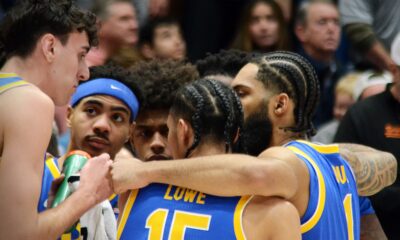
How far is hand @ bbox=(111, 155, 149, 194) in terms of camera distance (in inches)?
159

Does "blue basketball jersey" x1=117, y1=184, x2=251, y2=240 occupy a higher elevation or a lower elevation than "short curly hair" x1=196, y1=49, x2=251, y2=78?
lower

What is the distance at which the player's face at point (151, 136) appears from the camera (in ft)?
18.8

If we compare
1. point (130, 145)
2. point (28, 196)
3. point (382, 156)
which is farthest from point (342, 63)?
point (28, 196)

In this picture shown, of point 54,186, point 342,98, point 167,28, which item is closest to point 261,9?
point 167,28

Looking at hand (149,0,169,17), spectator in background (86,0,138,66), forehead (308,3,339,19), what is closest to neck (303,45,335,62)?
forehead (308,3,339,19)

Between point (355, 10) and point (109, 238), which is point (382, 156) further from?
point (355, 10)

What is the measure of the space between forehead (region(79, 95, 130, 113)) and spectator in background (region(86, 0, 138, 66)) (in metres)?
2.14

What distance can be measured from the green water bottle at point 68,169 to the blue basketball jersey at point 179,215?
29cm

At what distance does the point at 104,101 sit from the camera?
5488mm

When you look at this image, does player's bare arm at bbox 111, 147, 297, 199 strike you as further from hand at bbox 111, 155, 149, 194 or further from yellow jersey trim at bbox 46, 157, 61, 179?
yellow jersey trim at bbox 46, 157, 61, 179

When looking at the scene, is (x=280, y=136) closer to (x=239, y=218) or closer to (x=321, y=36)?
(x=239, y=218)

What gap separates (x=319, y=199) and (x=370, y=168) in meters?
0.81

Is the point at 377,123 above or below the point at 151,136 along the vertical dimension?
below

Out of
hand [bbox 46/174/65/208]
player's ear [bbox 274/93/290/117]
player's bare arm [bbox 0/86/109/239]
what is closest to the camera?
player's bare arm [bbox 0/86/109/239]
